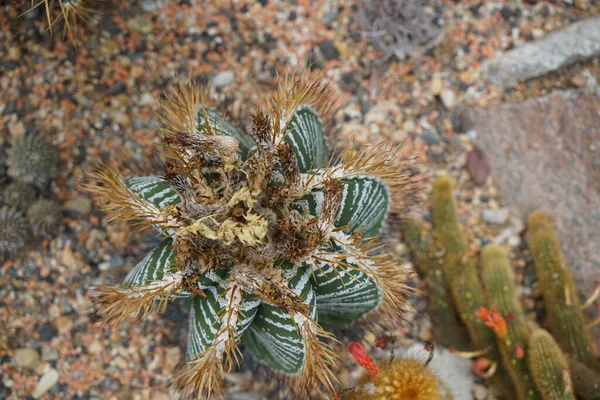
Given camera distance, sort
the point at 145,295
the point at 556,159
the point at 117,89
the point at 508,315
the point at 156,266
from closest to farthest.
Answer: the point at 145,295 → the point at 156,266 → the point at 508,315 → the point at 117,89 → the point at 556,159

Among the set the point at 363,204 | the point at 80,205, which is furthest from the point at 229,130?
the point at 80,205

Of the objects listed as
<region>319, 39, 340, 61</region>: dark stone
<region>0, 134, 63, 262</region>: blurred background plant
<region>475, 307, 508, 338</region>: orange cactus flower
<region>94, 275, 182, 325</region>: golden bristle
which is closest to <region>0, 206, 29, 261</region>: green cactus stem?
<region>0, 134, 63, 262</region>: blurred background plant

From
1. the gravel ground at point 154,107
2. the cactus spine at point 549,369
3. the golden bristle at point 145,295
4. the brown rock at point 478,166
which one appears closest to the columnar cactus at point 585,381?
the cactus spine at point 549,369

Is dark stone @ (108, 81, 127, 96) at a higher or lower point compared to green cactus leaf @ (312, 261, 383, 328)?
higher

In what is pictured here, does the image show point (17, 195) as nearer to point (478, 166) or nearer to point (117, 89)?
point (117, 89)

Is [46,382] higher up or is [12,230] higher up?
[12,230]

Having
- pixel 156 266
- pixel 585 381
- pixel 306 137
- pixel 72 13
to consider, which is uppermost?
pixel 72 13

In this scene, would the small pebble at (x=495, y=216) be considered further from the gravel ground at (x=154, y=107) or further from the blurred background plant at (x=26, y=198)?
the blurred background plant at (x=26, y=198)

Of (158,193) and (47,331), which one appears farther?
(47,331)

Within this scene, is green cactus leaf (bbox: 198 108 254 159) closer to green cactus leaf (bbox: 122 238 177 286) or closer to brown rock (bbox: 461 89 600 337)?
green cactus leaf (bbox: 122 238 177 286)
